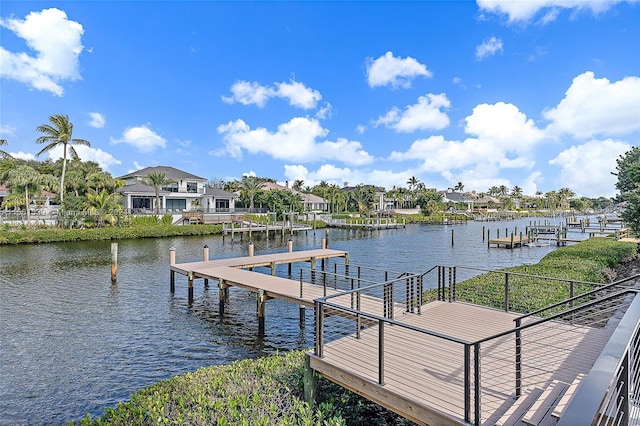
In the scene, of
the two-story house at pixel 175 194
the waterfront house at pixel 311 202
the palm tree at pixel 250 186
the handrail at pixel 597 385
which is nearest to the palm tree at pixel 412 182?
the waterfront house at pixel 311 202

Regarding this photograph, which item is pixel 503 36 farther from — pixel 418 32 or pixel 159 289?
pixel 159 289

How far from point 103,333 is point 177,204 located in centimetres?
4582

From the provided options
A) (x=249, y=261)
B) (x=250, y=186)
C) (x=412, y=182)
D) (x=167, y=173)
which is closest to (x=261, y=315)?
(x=249, y=261)

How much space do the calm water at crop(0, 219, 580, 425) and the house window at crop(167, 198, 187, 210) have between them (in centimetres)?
3023

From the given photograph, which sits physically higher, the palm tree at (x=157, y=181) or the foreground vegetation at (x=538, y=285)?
the palm tree at (x=157, y=181)

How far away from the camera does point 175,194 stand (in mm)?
54219

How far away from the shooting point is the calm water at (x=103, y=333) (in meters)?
8.87

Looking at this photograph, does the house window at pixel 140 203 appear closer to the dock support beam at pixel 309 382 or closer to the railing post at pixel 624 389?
the dock support beam at pixel 309 382

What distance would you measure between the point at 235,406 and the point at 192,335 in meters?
8.22

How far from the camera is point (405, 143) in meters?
48.5

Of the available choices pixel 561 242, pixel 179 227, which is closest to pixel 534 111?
pixel 561 242

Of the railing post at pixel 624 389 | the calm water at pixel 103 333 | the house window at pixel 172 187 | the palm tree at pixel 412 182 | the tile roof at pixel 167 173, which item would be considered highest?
the palm tree at pixel 412 182

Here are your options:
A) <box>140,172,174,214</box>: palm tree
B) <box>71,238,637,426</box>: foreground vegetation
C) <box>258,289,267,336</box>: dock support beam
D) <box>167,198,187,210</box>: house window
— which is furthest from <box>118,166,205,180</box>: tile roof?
<box>71,238,637,426</box>: foreground vegetation

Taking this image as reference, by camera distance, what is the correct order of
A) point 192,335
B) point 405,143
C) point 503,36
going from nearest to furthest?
point 192,335
point 503,36
point 405,143
